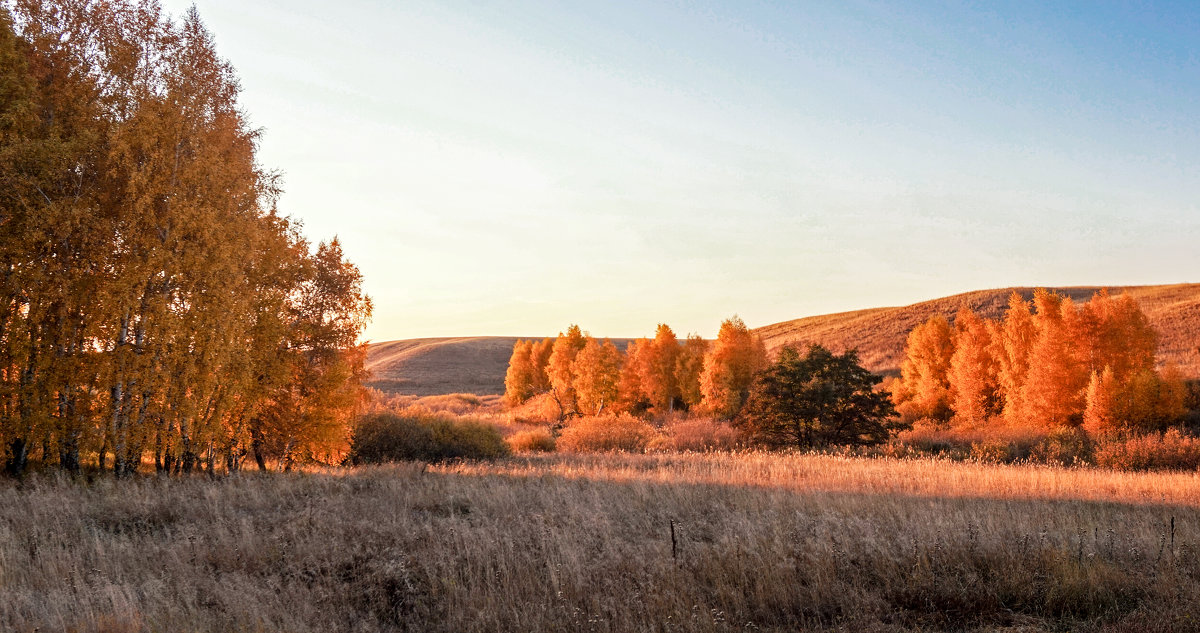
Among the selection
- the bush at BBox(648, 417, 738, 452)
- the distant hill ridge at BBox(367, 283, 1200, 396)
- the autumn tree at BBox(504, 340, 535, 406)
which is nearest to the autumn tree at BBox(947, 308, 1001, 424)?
the bush at BBox(648, 417, 738, 452)

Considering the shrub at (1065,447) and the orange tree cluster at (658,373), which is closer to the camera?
the shrub at (1065,447)

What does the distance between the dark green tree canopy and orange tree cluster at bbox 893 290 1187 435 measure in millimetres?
9857

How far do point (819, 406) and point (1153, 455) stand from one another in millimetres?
10830

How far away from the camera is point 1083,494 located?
11.8 m

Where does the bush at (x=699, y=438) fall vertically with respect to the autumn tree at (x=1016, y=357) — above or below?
below

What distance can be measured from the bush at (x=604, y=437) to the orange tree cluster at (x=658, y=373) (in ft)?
39.8

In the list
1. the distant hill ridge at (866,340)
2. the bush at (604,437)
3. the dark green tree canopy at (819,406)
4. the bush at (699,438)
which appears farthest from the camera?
the distant hill ridge at (866,340)

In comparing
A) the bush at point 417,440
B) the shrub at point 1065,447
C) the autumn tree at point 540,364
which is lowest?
the shrub at point 1065,447

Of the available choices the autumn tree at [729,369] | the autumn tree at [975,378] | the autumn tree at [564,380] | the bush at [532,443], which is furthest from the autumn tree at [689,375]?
the bush at [532,443]

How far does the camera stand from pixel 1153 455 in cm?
2138

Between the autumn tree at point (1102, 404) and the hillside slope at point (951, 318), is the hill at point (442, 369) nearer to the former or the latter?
the hillside slope at point (951, 318)

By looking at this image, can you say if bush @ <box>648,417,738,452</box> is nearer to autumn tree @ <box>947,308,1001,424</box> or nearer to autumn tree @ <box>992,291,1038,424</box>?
autumn tree @ <box>947,308,1001,424</box>

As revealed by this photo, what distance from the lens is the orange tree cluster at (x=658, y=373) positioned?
42625mm

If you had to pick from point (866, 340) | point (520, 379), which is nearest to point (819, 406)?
point (520, 379)
